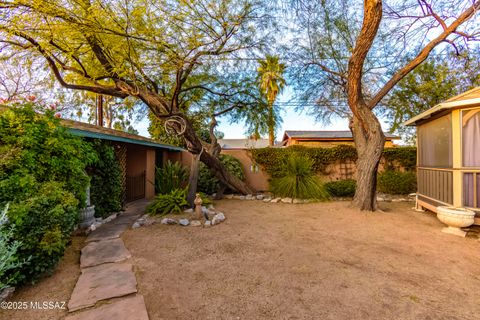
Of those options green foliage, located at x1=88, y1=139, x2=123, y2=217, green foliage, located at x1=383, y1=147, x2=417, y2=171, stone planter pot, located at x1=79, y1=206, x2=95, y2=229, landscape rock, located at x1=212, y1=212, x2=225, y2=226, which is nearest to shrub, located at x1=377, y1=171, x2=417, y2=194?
green foliage, located at x1=383, y1=147, x2=417, y2=171

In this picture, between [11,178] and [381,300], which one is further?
[11,178]

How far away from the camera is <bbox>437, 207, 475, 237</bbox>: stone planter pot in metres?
4.01

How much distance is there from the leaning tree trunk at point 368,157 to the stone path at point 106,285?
5605 millimetres

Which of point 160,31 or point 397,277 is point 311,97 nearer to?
point 160,31

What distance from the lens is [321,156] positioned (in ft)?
30.6

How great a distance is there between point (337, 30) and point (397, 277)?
705 centimetres

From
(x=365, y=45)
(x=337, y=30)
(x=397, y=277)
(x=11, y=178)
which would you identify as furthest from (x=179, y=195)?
(x=337, y=30)

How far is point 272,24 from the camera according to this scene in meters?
5.96

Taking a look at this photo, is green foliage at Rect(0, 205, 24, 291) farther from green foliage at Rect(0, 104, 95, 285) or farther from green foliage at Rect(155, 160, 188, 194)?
green foliage at Rect(155, 160, 188, 194)

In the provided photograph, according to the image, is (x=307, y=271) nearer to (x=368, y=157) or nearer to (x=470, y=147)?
(x=368, y=157)

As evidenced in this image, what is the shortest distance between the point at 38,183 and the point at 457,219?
6.79 m

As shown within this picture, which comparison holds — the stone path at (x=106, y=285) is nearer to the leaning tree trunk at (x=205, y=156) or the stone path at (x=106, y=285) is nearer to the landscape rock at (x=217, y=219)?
the landscape rock at (x=217, y=219)

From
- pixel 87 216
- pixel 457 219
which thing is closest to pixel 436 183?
pixel 457 219

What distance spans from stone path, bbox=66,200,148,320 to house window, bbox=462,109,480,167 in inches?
239
